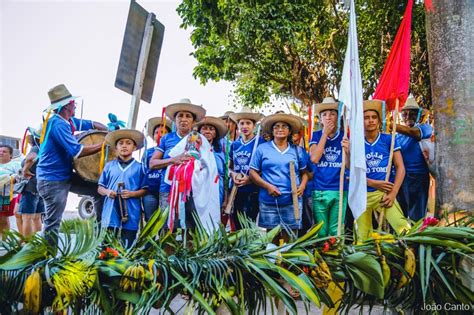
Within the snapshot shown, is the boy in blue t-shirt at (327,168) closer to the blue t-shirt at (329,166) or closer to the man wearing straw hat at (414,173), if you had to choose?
the blue t-shirt at (329,166)

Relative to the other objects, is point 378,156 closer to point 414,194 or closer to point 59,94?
point 414,194

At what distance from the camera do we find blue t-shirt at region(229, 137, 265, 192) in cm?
564

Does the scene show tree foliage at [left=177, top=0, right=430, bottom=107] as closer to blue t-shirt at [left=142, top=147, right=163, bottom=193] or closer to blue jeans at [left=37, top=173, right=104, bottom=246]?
blue t-shirt at [left=142, top=147, right=163, bottom=193]

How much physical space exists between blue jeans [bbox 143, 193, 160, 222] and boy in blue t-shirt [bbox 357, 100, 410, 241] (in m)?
2.17

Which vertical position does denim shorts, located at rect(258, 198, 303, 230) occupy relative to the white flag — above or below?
below

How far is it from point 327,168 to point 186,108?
1.67 m

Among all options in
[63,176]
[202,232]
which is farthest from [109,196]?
[202,232]

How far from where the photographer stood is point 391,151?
16.1ft

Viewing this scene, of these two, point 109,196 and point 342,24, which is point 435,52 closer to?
point 109,196

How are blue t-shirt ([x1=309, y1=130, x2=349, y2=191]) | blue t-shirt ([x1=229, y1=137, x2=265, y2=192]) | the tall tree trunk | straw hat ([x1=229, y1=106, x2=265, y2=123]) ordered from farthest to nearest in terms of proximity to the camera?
straw hat ([x1=229, y1=106, x2=265, y2=123]), blue t-shirt ([x1=229, y1=137, x2=265, y2=192]), blue t-shirt ([x1=309, y1=130, x2=349, y2=191]), the tall tree trunk

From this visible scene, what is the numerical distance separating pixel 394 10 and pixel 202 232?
10.2 meters

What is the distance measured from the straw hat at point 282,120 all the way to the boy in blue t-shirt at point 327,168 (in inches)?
8.5

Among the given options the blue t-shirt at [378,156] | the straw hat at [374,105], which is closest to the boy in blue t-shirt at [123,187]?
the blue t-shirt at [378,156]

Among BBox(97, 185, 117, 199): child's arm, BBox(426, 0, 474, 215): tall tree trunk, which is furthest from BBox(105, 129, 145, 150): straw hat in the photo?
BBox(426, 0, 474, 215): tall tree trunk
